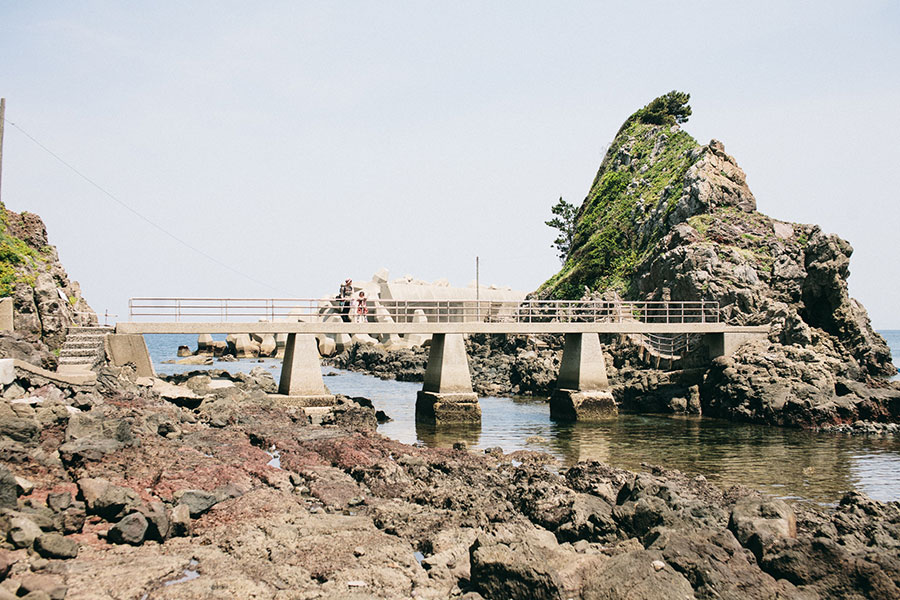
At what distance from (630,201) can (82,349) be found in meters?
49.5

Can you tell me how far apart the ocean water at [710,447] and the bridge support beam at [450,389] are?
37.1 inches

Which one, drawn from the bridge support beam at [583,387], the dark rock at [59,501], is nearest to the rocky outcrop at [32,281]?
the dark rock at [59,501]

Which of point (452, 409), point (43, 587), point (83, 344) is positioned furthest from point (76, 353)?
point (43, 587)

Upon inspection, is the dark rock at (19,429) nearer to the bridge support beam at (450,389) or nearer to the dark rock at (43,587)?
the dark rock at (43,587)

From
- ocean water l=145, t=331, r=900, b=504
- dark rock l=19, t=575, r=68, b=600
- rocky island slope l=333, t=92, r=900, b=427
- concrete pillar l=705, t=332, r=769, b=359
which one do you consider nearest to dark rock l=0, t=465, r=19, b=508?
dark rock l=19, t=575, r=68, b=600

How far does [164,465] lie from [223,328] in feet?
49.8

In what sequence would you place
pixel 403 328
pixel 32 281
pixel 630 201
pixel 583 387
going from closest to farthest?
pixel 32 281 < pixel 403 328 < pixel 583 387 < pixel 630 201

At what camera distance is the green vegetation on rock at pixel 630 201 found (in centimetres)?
5600

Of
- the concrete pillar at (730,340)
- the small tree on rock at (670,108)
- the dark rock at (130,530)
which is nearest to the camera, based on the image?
the dark rock at (130,530)

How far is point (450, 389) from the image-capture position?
31.6m

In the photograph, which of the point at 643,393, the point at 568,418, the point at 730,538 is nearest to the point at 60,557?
the point at 730,538

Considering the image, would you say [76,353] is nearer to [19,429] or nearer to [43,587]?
[19,429]

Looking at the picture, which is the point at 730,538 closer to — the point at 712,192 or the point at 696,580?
the point at 696,580

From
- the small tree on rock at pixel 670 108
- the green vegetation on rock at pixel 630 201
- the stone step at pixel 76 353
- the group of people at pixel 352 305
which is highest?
the small tree on rock at pixel 670 108
